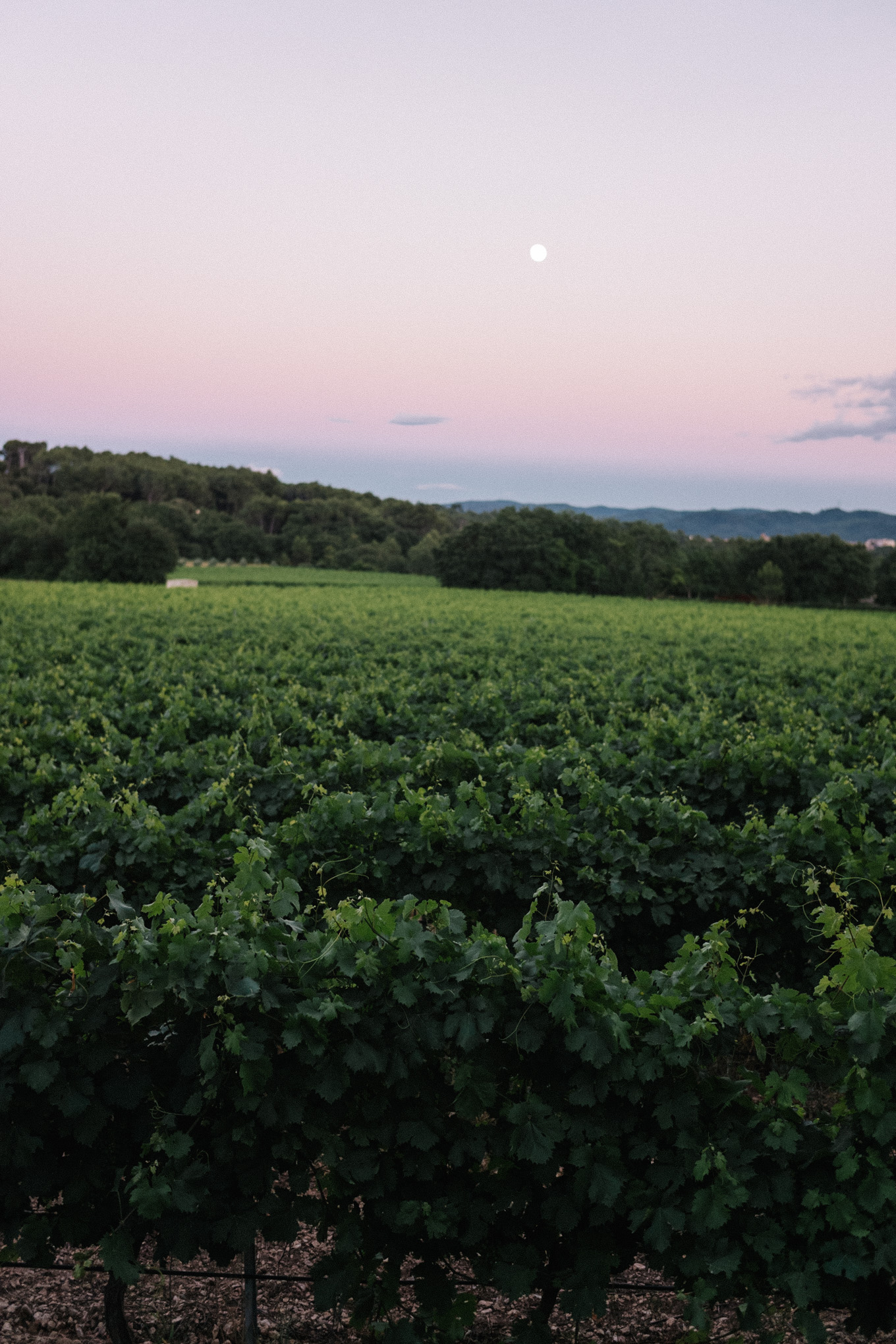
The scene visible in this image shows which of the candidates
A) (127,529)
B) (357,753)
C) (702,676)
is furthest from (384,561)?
(357,753)

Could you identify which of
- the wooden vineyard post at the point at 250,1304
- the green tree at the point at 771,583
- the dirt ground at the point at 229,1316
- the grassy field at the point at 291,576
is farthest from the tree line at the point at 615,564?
the wooden vineyard post at the point at 250,1304

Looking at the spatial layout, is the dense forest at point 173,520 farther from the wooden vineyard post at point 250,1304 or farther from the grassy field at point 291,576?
the wooden vineyard post at point 250,1304

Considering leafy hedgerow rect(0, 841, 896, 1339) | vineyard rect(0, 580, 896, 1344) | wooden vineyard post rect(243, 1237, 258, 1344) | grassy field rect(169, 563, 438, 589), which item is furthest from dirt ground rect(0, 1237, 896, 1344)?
grassy field rect(169, 563, 438, 589)

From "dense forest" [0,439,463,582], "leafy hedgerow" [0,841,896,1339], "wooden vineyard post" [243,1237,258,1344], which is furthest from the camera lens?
"dense forest" [0,439,463,582]

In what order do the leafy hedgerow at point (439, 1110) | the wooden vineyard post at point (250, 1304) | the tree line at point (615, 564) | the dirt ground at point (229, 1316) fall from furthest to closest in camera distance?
the tree line at point (615, 564)
the dirt ground at point (229, 1316)
the wooden vineyard post at point (250, 1304)
the leafy hedgerow at point (439, 1110)

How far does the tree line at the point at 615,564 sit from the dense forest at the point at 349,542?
0.49ft

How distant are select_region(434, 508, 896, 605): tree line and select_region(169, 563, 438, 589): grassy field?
608 cm

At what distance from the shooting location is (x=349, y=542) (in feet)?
386

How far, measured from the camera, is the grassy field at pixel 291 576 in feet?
272

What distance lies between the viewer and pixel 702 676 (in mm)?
17672

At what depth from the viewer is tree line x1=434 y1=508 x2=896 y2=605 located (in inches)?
3457

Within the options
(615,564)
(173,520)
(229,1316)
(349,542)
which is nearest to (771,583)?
(615,564)

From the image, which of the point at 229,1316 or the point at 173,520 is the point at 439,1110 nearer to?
the point at 229,1316

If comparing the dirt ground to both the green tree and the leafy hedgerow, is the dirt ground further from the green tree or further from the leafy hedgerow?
the green tree
